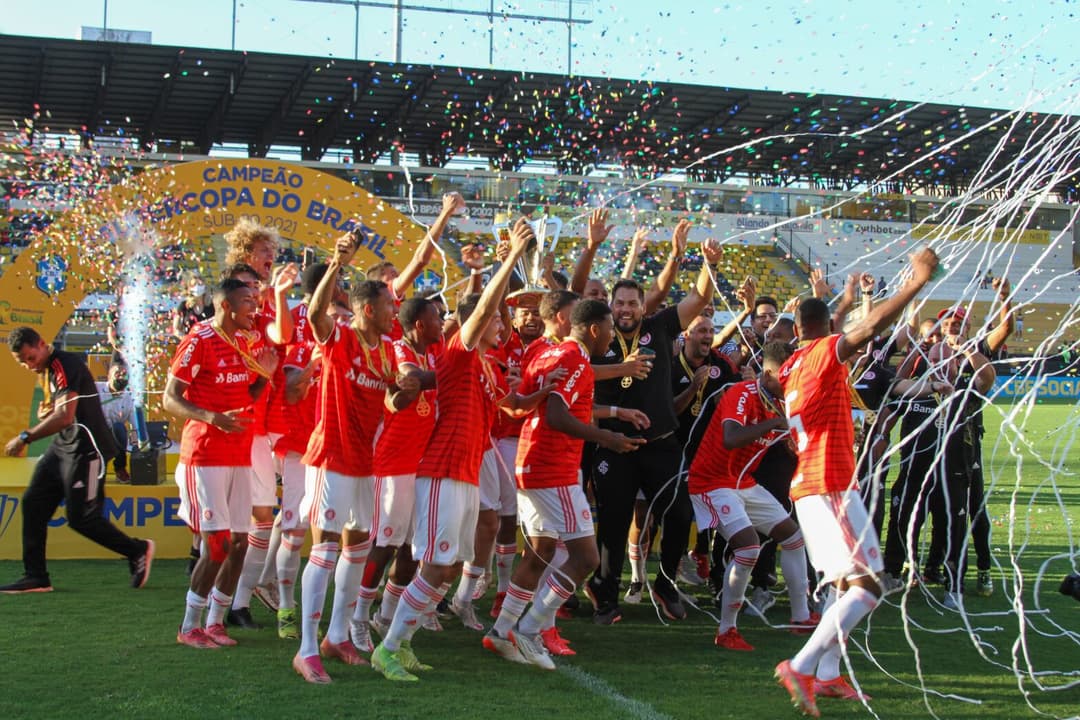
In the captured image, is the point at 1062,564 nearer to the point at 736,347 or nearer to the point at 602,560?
the point at 736,347

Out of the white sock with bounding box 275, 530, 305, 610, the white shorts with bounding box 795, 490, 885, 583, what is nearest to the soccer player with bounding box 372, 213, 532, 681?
the white sock with bounding box 275, 530, 305, 610

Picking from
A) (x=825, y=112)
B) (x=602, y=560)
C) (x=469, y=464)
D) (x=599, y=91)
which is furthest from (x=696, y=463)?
(x=825, y=112)

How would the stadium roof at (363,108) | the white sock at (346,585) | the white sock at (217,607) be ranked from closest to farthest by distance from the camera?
the white sock at (346,585) < the white sock at (217,607) < the stadium roof at (363,108)

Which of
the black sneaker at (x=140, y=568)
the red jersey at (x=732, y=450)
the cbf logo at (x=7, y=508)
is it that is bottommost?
the black sneaker at (x=140, y=568)

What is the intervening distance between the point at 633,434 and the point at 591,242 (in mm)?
1280

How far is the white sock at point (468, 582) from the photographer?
21.4 feet

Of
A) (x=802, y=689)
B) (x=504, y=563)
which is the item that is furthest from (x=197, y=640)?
(x=802, y=689)

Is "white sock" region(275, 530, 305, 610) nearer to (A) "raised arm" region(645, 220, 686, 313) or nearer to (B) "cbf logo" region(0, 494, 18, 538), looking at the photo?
(A) "raised arm" region(645, 220, 686, 313)

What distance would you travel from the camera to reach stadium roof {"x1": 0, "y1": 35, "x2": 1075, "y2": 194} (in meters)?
24.8

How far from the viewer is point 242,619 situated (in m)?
6.41

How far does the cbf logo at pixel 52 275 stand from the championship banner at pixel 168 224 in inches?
0.4

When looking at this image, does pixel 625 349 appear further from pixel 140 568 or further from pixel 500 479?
pixel 140 568

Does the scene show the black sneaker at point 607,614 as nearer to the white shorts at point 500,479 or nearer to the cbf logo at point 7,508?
the white shorts at point 500,479

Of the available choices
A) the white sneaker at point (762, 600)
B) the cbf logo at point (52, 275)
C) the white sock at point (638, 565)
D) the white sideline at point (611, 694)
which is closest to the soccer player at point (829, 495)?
the white sideline at point (611, 694)
